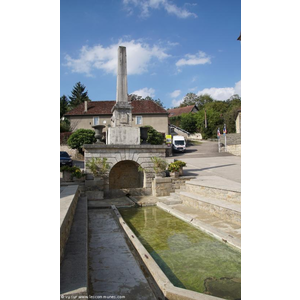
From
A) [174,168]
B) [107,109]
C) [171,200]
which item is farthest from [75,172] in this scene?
[107,109]

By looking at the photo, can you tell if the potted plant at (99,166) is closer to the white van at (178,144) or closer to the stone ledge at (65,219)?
the stone ledge at (65,219)

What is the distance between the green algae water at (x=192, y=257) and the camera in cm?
353

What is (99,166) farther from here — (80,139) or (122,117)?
(80,139)

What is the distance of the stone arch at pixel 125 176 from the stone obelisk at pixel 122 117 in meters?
1.43

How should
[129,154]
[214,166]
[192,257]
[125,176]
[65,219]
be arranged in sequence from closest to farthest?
[65,219] → [192,257] → [129,154] → [125,176] → [214,166]

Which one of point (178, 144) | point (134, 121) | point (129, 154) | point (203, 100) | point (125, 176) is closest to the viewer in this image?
point (129, 154)

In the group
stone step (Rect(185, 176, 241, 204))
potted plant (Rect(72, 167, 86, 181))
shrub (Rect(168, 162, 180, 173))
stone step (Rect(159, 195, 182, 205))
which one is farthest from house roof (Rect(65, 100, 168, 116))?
stone step (Rect(185, 176, 241, 204))

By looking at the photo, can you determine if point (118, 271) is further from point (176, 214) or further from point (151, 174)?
point (151, 174)

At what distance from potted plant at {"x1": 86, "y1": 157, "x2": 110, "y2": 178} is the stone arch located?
4.76 feet

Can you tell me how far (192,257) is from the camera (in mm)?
4473

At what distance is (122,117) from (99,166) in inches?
87.8

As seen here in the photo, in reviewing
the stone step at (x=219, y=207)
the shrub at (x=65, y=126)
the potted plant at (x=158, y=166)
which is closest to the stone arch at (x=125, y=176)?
the potted plant at (x=158, y=166)
